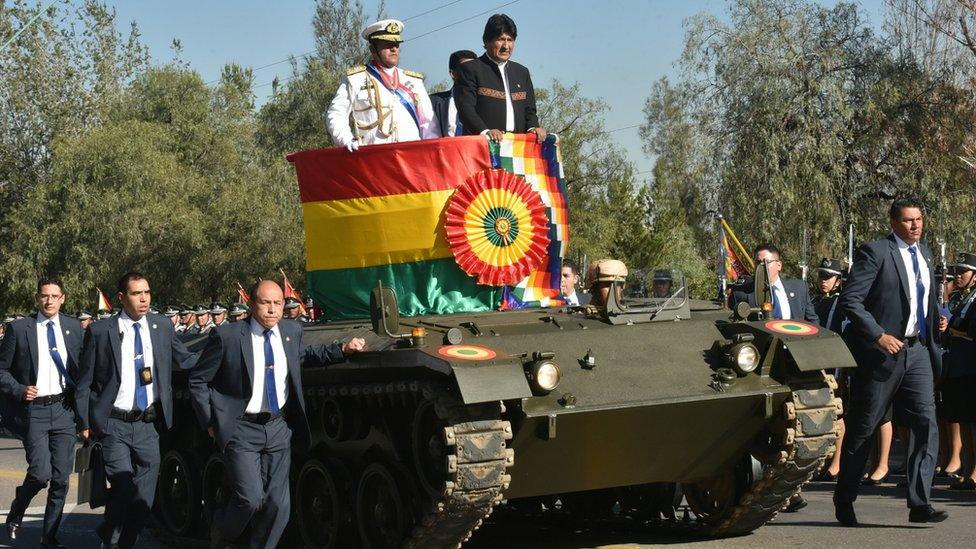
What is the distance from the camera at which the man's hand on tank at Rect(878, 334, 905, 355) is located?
936 cm

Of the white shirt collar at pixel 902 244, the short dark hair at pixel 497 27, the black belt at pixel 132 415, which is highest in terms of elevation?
the short dark hair at pixel 497 27

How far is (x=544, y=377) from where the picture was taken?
334 inches

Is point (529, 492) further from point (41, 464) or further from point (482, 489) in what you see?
point (41, 464)

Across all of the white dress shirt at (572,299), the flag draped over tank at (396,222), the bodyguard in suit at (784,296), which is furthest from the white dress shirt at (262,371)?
the bodyguard in suit at (784,296)

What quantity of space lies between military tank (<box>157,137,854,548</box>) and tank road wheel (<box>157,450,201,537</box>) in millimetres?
1459

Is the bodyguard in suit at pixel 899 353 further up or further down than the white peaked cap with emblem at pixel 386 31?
further down

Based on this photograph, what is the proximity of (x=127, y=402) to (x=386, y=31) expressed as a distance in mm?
3417

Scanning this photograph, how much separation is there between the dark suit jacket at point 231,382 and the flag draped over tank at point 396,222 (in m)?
1.66

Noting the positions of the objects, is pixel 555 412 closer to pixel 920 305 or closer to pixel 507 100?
pixel 920 305

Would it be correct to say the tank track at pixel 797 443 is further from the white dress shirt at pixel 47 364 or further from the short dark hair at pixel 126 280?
the white dress shirt at pixel 47 364

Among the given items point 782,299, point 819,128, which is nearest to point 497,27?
point 782,299

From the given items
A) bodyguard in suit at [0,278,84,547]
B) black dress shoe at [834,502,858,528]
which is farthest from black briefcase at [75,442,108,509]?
black dress shoe at [834,502,858,528]

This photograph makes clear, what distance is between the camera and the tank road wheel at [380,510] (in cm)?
901

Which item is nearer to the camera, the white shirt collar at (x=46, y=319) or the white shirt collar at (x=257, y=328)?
the white shirt collar at (x=257, y=328)
